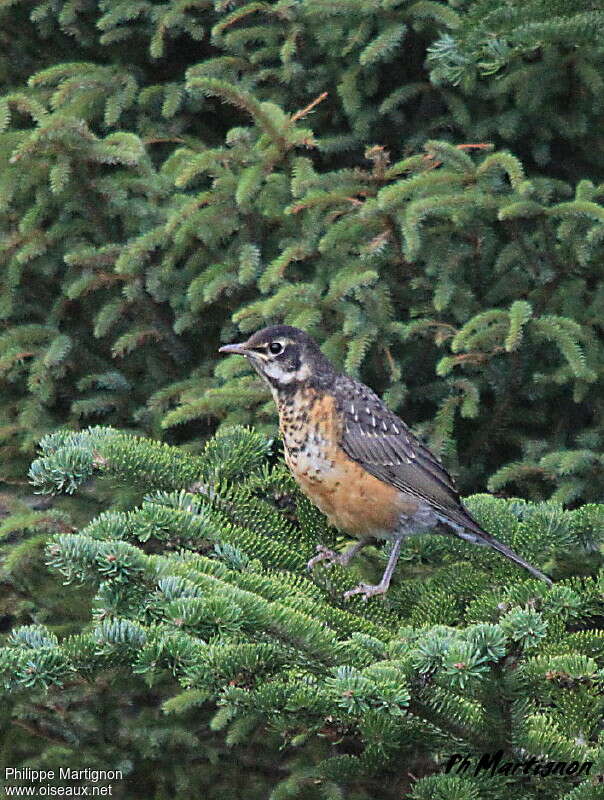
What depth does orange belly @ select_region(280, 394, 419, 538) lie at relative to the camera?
387 cm

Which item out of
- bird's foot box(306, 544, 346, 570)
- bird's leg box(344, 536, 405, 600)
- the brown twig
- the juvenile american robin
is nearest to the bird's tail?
the juvenile american robin

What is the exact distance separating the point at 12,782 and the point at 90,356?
2.26 metres

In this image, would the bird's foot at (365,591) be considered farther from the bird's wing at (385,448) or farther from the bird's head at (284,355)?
the bird's head at (284,355)

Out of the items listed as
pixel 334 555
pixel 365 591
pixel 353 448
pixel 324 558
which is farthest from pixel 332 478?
pixel 365 591

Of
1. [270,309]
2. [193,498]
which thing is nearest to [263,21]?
[270,309]

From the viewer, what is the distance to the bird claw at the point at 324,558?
3306 mm

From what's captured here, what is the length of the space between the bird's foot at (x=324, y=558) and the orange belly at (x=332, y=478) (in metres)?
0.20

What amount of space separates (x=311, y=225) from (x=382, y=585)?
229cm

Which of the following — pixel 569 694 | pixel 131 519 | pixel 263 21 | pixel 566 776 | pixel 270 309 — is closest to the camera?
pixel 566 776

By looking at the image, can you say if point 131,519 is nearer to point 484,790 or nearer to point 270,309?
point 484,790

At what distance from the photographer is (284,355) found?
442 centimetres

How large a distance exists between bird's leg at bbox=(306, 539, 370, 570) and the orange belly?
0.11m

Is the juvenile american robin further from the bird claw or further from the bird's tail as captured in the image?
the bird claw

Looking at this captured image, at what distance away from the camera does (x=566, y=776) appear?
2197 millimetres
